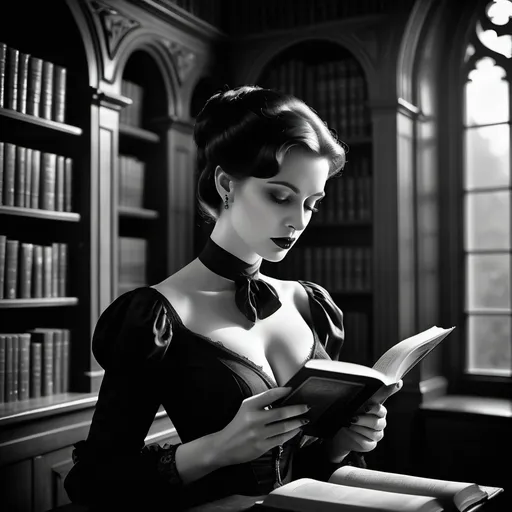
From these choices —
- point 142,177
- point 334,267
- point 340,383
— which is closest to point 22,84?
point 142,177

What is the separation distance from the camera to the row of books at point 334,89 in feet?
12.3

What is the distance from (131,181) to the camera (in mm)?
3486

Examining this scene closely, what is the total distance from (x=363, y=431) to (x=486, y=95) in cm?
287

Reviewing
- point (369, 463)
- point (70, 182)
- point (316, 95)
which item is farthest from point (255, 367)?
point (316, 95)

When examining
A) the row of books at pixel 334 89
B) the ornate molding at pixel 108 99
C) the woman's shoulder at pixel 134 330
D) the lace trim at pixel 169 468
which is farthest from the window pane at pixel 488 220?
the lace trim at pixel 169 468

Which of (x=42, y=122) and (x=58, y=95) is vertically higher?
(x=58, y=95)

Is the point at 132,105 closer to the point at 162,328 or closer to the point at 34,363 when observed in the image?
the point at 34,363

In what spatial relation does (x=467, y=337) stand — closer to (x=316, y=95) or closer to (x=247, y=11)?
(x=316, y=95)

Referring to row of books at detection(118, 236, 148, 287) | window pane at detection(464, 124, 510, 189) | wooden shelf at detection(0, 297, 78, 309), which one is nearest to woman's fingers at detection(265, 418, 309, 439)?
wooden shelf at detection(0, 297, 78, 309)

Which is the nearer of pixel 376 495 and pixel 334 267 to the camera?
pixel 376 495

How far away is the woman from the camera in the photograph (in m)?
1.32

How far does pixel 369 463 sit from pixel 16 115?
235 centimetres

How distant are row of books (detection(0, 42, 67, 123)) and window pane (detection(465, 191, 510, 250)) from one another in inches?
88.1

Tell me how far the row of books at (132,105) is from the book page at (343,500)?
2557 mm
